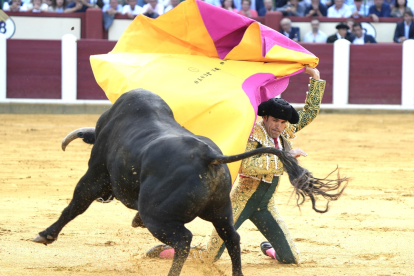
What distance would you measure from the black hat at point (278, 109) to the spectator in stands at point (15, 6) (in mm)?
8938

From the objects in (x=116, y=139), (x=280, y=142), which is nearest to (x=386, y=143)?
(x=280, y=142)

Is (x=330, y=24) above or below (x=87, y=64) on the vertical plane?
above

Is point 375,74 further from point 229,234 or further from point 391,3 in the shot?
point 229,234

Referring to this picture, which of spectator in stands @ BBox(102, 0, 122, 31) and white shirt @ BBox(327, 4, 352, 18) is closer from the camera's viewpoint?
spectator in stands @ BBox(102, 0, 122, 31)

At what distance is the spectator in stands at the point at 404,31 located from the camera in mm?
10992

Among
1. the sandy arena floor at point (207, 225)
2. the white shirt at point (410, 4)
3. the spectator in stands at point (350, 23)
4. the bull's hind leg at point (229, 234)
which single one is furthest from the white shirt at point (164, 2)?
the bull's hind leg at point (229, 234)

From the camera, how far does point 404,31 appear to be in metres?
11.0

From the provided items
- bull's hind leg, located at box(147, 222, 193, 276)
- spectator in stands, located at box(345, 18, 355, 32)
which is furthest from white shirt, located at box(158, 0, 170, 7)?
bull's hind leg, located at box(147, 222, 193, 276)

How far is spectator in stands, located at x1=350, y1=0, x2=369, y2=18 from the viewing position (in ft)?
36.2

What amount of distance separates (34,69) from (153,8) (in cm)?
230

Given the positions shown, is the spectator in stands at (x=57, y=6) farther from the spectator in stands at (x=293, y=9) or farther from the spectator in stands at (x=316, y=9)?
the spectator in stands at (x=316, y=9)

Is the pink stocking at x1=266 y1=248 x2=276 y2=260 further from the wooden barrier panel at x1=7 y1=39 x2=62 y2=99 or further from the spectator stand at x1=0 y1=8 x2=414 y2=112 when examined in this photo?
the wooden barrier panel at x1=7 y1=39 x2=62 y2=99

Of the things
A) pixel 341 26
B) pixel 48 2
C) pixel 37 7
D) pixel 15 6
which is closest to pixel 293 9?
pixel 341 26

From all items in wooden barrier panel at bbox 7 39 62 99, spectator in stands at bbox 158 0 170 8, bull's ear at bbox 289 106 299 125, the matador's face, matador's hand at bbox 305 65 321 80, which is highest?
matador's hand at bbox 305 65 321 80
